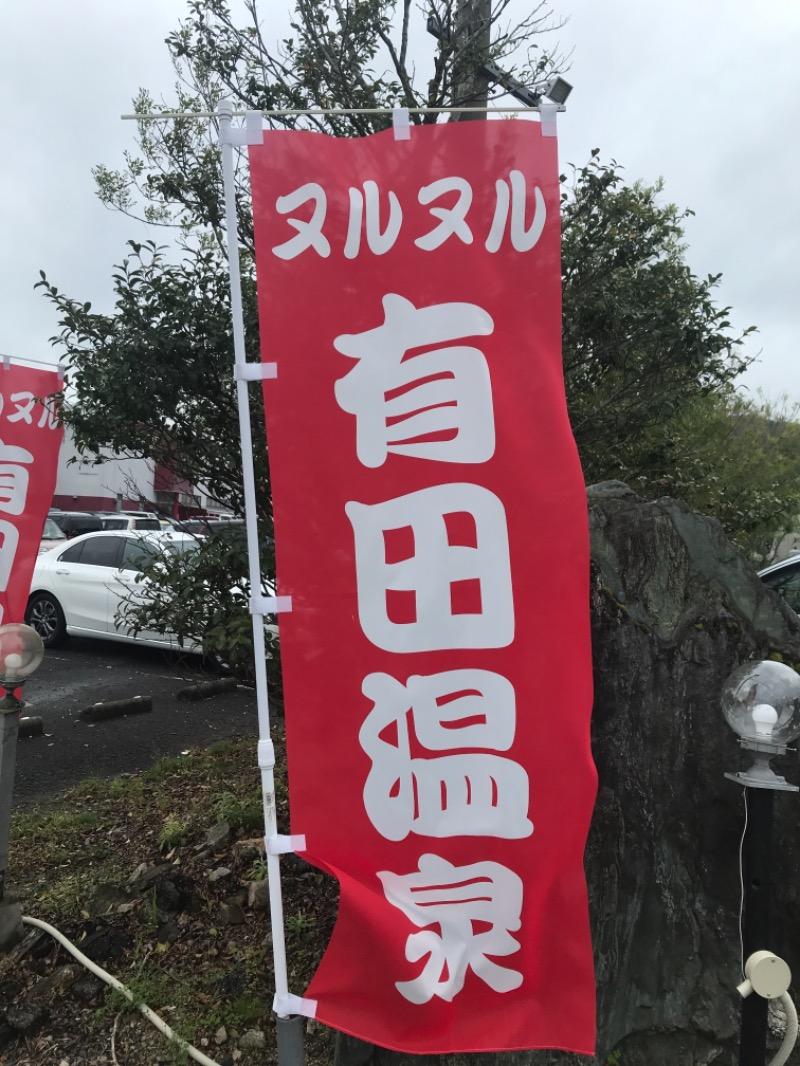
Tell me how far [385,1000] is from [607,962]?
3.16 feet

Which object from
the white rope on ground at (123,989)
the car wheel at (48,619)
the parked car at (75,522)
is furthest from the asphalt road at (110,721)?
the parked car at (75,522)

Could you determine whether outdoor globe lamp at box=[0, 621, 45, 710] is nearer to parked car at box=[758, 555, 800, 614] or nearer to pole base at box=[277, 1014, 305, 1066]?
pole base at box=[277, 1014, 305, 1066]

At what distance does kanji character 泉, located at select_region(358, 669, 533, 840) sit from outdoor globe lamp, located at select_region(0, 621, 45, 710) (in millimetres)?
1928

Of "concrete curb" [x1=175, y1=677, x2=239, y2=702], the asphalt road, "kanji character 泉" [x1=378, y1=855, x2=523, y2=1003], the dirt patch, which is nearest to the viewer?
"kanji character 泉" [x1=378, y1=855, x2=523, y2=1003]

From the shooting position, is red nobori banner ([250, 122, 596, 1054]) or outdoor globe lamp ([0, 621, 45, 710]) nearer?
red nobori banner ([250, 122, 596, 1054])

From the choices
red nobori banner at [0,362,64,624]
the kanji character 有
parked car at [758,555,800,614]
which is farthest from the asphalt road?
parked car at [758,555,800,614]

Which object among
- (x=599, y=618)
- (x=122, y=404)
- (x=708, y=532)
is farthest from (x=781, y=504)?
(x=122, y=404)

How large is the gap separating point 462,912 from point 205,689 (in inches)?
238

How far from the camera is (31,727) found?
20.4 feet

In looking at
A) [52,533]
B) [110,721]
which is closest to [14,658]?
[110,721]

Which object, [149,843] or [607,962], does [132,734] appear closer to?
[149,843]

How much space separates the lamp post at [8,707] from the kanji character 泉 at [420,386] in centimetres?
206

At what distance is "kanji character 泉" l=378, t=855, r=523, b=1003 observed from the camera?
79.8 inches

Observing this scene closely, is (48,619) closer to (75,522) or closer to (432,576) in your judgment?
(432,576)
